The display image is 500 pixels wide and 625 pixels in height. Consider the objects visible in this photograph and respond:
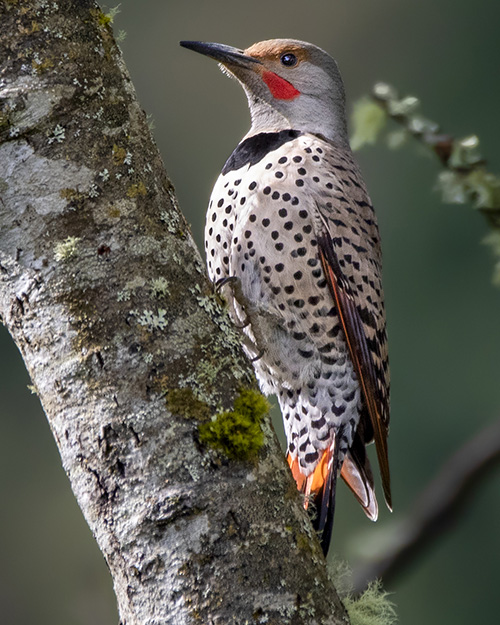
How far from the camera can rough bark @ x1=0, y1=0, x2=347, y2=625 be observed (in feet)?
4.49

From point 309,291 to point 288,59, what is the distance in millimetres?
881

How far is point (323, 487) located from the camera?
2.33 m

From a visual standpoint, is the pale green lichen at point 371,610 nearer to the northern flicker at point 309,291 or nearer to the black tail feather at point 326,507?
the black tail feather at point 326,507

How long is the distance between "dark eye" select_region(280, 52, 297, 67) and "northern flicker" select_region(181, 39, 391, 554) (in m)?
0.23

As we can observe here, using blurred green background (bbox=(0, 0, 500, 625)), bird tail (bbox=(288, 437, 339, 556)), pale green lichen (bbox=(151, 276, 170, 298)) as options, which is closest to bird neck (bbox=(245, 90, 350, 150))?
bird tail (bbox=(288, 437, 339, 556))

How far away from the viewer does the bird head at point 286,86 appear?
2791mm

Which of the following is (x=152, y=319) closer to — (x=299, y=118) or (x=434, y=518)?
(x=299, y=118)

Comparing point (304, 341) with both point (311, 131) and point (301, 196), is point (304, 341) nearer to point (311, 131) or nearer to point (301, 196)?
point (301, 196)

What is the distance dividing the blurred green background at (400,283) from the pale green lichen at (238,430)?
337cm

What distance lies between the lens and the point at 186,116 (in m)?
6.45

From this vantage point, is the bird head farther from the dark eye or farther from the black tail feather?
the black tail feather

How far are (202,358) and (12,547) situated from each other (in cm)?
496

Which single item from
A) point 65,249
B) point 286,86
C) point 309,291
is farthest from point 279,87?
point 65,249

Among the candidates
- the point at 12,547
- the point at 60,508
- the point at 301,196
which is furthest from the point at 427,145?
the point at 12,547
